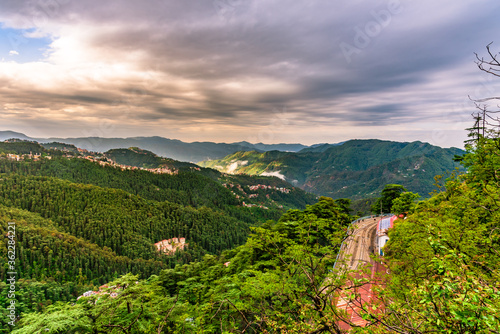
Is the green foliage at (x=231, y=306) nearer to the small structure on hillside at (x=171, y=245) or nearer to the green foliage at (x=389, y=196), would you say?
the green foliage at (x=389, y=196)

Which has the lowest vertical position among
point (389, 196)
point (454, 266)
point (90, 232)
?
point (90, 232)

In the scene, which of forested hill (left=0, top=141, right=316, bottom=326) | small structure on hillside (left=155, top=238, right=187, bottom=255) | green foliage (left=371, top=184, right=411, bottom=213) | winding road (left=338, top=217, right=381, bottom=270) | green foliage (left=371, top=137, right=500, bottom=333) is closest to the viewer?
green foliage (left=371, top=137, right=500, bottom=333)

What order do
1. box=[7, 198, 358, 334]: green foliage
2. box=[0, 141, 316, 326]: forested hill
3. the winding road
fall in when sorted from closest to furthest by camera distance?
box=[7, 198, 358, 334]: green foliage → the winding road → box=[0, 141, 316, 326]: forested hill

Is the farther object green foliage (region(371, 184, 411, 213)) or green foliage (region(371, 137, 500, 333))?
green foliage (region(371, 184, 411, 213))

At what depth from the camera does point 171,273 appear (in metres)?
23.4

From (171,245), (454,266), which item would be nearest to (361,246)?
(454,266)

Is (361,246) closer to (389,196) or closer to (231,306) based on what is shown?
(231,306)

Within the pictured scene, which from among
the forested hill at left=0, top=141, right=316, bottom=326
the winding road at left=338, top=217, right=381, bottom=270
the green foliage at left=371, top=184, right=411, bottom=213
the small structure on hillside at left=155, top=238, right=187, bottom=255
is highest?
the green foliage at left=371, top=184, right=411, bottom=213

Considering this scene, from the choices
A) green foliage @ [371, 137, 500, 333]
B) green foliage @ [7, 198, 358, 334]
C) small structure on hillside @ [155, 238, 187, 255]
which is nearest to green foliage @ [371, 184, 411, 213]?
green foliage @ [371, 137, 500, 333]

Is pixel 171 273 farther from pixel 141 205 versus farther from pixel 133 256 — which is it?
pixel 141 205

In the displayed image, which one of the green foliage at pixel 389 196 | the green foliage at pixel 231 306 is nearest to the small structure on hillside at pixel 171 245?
the green foliage at pixel 389 196

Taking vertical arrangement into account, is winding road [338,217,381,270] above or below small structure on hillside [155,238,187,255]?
above

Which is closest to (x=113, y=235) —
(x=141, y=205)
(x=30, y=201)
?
(x=141, y=205)

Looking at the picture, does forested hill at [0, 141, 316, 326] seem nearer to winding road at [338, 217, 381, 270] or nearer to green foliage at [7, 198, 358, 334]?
green foliage at [7, 198, 358, 334]
